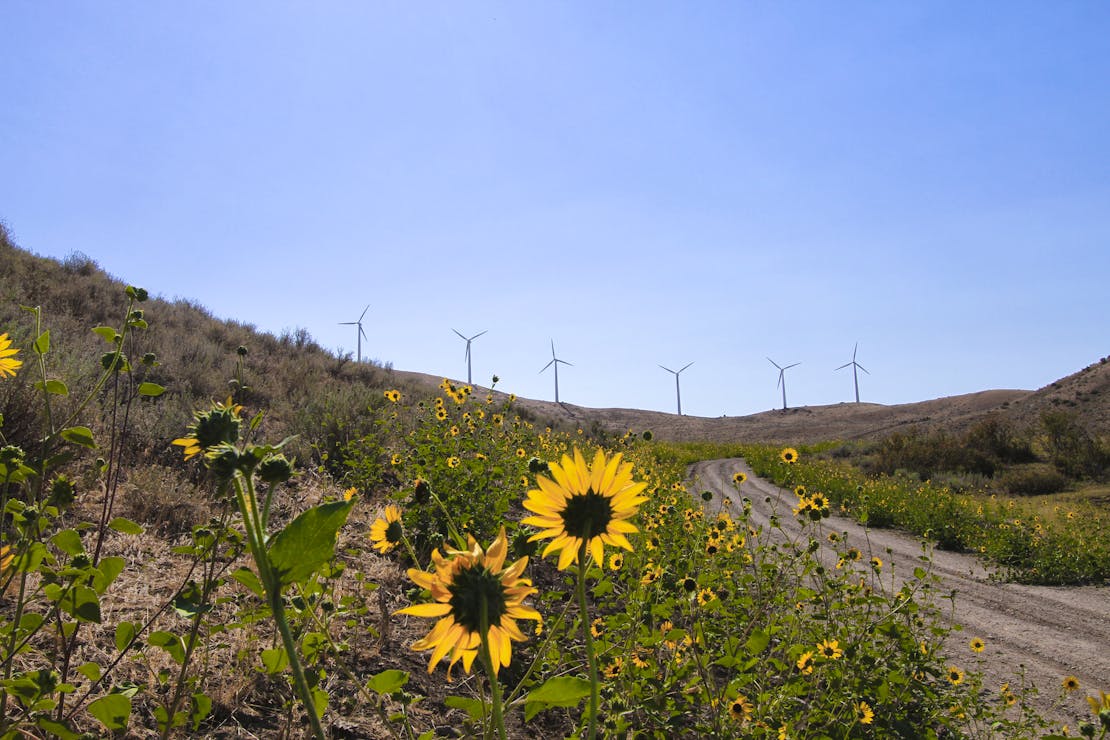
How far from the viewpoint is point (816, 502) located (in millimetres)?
3879

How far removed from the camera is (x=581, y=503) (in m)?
1.24

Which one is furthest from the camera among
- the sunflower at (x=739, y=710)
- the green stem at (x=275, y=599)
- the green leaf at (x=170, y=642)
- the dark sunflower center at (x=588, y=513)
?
the sunflower at (x=739, y=710)

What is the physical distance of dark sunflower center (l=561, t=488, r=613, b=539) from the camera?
121 centimetres

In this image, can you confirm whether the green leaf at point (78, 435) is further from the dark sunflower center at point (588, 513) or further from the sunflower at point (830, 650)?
the sunflower at point (830, 650)

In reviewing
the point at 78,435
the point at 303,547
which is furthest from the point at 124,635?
the point at 303,547

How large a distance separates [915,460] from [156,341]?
22503mm

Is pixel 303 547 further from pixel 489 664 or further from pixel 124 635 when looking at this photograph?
pixel 124 635

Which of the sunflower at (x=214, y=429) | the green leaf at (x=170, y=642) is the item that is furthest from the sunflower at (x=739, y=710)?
the sunflower at (x=214, y=429)

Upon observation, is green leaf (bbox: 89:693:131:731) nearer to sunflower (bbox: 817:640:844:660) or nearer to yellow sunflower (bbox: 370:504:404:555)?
yellow sunflower (bbox: 370:504:404:555)

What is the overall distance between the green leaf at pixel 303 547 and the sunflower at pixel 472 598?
15 centimetres

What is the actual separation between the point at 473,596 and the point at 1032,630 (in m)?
7.48

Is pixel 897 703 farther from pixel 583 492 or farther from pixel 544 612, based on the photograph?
pixel 583 492

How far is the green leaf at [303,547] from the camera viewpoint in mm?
924

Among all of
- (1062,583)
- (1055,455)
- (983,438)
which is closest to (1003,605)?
(1062,583)
